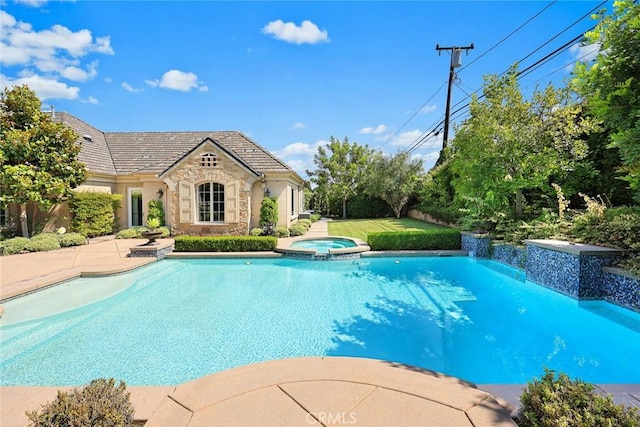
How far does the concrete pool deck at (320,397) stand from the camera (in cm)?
302

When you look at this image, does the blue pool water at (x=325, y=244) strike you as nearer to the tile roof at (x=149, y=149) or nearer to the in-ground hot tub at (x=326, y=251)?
the in-ground hot tub at (x=326, y=251)

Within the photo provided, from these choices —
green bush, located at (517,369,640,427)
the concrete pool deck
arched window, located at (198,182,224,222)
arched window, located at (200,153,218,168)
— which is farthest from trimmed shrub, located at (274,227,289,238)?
green bush, located at (517,369,640,427)

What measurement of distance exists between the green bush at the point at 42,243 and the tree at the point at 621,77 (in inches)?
802

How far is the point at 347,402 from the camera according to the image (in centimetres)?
325

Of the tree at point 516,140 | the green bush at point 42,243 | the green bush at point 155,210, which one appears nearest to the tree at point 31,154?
the green bush at point 42,243

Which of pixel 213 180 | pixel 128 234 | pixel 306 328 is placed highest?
pixel 213 180

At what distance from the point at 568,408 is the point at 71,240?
19.2 meters

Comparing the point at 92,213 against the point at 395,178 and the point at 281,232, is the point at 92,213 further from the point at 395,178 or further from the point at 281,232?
the point at 395,178

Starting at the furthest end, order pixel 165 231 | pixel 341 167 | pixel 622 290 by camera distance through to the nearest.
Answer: pixel 341 167
pixel 165 231
pixel 622 290

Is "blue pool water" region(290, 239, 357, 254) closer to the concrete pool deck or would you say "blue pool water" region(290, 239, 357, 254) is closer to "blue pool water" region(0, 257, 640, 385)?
"blue pool water" region(0, 257, 640, 385)

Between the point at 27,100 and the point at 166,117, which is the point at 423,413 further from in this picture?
the point at 166,117

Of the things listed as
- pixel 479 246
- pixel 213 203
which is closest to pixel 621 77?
pixel 479 246

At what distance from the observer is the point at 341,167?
3219cm

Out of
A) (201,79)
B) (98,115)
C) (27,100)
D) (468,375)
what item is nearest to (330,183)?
(201,79)
